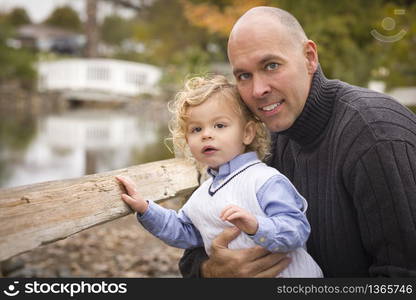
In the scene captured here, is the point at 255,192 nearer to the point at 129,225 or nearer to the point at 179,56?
the point at 129,225

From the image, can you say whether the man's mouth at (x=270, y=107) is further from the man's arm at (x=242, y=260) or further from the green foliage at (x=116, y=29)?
the green foliage at (x=116, y=29)

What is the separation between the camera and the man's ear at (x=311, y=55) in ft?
6.44

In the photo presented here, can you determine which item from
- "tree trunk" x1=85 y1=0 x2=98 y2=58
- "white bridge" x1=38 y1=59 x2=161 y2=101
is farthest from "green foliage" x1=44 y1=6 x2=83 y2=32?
Answer: "tree trunk" x1=85 y1=0 x2=98 y2=58

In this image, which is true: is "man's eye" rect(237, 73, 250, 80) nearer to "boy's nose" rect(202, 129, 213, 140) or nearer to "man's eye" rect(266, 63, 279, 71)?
"man's eye" rect(266, 63, 279, 71)

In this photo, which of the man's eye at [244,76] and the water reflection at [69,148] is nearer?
the man's eye at [244,76]

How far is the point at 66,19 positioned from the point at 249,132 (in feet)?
119

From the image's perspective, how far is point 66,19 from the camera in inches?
1417

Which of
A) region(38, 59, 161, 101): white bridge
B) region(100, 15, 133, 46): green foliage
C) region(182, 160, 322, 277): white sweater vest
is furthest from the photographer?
region(100, 15, 133, 46): green foliage

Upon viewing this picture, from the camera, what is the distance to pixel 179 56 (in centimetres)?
2036

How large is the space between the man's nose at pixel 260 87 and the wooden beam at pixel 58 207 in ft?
1.77

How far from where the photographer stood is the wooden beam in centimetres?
144

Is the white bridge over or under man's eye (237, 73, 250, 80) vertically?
over

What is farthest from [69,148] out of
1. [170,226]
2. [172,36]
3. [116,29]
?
[116,29]

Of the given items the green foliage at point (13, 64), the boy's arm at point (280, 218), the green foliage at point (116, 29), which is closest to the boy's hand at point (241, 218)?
the boy's arm at point (280, 218)
